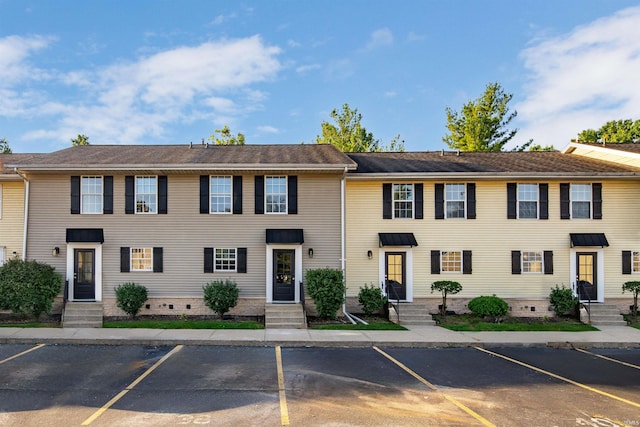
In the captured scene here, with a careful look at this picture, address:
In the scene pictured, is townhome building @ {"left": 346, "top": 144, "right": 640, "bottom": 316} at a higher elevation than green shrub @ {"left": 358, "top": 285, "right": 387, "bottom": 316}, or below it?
higher

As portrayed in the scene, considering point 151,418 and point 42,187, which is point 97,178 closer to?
point 42,187

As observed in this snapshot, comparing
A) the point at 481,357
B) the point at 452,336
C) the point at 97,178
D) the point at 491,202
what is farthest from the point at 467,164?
the point at 97,178

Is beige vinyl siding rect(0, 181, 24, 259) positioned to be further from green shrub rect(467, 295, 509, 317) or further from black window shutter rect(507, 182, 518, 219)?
black window shutter rect(507, 182, 518, 219)

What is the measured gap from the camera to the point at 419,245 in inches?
634

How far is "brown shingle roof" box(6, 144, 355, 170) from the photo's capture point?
1493 centimetres

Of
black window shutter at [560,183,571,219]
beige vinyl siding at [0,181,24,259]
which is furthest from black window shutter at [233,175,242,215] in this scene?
black window shutter at [560,183,571,219]

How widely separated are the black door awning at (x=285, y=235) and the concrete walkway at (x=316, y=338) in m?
3.30

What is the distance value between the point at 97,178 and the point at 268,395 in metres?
11.7

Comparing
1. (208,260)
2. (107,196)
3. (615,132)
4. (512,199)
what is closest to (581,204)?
(512,199)

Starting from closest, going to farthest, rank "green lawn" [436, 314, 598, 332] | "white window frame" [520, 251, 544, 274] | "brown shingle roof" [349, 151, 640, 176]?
"green lawn" [436, 314, 598, 332] → "brown shingle roof" [349, 151, 640, 176] → "white window frame" [520, 251, 544, 274]

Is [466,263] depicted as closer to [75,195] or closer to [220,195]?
[220,195]

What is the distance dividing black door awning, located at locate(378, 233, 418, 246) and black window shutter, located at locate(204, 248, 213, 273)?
6.43 m

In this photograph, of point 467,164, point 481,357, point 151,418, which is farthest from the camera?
point 467,164

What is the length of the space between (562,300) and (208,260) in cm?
1320
